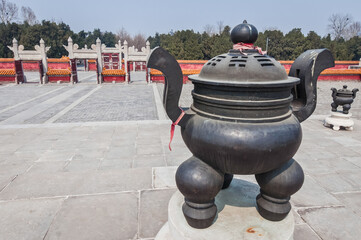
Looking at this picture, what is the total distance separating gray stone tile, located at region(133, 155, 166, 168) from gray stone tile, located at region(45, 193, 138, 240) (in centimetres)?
105

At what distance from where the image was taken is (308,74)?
212cm

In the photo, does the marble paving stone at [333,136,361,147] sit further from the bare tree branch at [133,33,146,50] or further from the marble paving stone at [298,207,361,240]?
the bare tree branch at [133,33,146,50]

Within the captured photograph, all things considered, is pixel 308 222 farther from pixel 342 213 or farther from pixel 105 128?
pixel 105 128

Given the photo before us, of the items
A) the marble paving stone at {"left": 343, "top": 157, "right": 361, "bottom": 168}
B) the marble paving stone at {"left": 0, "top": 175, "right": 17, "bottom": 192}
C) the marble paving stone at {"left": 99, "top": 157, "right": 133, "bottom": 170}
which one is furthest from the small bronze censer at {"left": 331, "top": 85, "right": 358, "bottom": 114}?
the marble paving stone at {"left": 0, "top": 175, "right": 17, "bottom": 192}

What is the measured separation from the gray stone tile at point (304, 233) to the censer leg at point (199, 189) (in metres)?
1.15

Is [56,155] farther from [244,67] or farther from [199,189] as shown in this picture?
A: [244,67]

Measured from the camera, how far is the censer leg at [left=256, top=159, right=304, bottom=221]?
6.57 feet

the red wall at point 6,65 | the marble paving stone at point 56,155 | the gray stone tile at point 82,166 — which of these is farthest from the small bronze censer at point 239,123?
the red wall at point 6,65

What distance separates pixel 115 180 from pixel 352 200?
11.2 ft

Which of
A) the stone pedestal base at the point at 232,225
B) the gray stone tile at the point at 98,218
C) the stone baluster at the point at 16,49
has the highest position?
the stone baluster at the point at 16,49

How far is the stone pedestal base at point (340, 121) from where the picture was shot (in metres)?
6.37

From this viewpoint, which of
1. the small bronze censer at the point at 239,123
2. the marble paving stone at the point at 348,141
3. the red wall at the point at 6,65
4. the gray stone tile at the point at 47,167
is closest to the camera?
the small bronze censer at the point at 239,123

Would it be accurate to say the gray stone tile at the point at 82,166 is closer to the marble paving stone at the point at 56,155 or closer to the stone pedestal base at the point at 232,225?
the marble paving stone at the point at 56,155

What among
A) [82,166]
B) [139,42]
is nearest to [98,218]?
[82,166]
